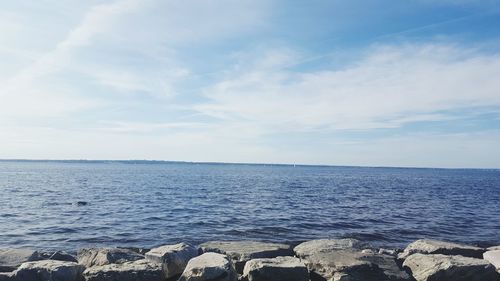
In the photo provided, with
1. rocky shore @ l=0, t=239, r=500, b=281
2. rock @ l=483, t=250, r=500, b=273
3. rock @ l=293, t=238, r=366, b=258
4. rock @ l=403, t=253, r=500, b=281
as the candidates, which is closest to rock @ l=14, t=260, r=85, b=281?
rocky shore @ l=0, t=239, r=500, b=281

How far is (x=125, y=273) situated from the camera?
407 inches

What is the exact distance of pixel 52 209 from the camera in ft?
109

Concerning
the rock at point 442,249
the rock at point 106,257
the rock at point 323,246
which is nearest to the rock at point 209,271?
the rock at point 106,257

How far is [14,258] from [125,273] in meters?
4.43

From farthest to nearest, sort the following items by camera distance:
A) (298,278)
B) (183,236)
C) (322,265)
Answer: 1. (183,236)
2. (322,265)
3. (298,278)

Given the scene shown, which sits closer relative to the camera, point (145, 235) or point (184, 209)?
point (145, 235)

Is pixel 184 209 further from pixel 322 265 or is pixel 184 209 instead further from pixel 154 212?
pixel 322 265

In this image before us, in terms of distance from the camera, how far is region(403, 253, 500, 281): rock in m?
11.3

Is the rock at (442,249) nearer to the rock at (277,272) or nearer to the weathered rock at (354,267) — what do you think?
the weathered rock at (354,267)

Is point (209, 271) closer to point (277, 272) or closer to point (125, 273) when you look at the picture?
point (277, 272)

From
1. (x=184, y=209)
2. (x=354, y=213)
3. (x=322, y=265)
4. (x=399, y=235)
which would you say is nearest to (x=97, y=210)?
(x=184, y=209)

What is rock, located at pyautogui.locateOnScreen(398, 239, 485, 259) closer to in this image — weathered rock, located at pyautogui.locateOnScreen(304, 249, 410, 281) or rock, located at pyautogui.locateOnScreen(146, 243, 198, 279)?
weathered rock, located at pyautogui.locateOnScreen(304, 249, 410, 281)

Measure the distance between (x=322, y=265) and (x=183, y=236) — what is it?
39.7 ft

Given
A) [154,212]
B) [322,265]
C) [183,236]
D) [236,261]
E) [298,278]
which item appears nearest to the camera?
[298,278]
